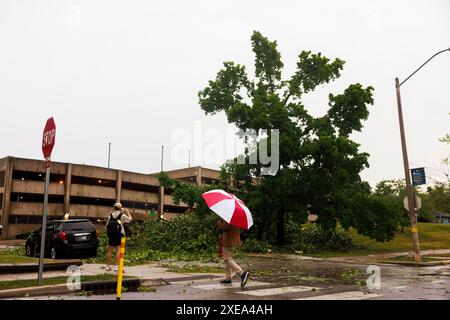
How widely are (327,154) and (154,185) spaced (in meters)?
46.9

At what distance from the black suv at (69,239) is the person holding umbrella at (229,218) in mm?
8105

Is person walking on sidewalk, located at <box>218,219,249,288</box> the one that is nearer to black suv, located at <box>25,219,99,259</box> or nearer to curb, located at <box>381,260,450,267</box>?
black suv, located at <box>25,219,99,259</box>

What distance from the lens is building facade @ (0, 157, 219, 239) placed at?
48.4 m

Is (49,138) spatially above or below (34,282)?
above

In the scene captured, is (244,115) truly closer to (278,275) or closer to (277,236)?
(277,236)

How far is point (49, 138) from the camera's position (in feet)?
28.0

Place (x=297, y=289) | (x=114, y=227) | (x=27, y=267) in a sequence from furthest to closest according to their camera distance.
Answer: (x=114, y=227), (x=27, y=267), (x=297, y=289)

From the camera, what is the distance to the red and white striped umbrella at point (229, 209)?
8155 millimetres

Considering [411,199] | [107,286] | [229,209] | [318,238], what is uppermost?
[411,199]

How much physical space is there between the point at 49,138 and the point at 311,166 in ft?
57.3

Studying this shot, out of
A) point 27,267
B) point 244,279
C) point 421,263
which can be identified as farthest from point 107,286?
point 421,263

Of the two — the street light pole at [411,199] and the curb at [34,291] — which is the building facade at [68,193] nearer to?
the street light pole at [411,199]

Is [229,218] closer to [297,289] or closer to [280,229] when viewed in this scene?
[297,289]
